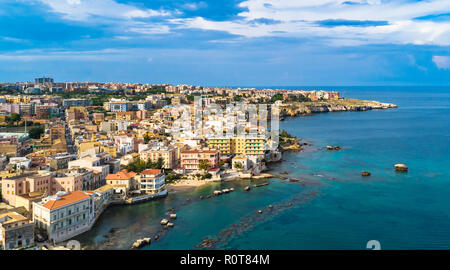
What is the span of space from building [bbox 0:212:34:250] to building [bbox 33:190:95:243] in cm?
26

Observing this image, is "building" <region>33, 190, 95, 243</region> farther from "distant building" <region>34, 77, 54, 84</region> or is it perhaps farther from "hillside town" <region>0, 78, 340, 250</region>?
"distant building" <region>34, 77, 54, 84</region>

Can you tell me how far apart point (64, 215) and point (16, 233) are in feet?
2.02

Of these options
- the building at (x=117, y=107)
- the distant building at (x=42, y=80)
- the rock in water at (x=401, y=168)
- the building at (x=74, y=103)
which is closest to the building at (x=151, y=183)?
the rock in water at (x=401, y=168)

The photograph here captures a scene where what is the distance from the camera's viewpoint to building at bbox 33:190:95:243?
14.8 feet

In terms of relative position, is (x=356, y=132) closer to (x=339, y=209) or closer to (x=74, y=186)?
(x=339, y=209)

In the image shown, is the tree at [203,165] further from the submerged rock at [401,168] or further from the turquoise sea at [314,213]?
the submerged rock at [401,168]

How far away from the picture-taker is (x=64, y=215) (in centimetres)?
465

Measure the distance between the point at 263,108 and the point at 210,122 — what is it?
7253 millimetres

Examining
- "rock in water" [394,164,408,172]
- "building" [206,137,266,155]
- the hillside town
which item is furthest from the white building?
"rock in water" [394,164,408,172]

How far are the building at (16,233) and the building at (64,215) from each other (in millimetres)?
263

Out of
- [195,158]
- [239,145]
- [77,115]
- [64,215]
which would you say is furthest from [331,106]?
[64,215]

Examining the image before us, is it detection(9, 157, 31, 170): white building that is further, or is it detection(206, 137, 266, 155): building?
detection(206, 137, 266, 155): building

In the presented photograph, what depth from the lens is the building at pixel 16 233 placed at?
406cm
